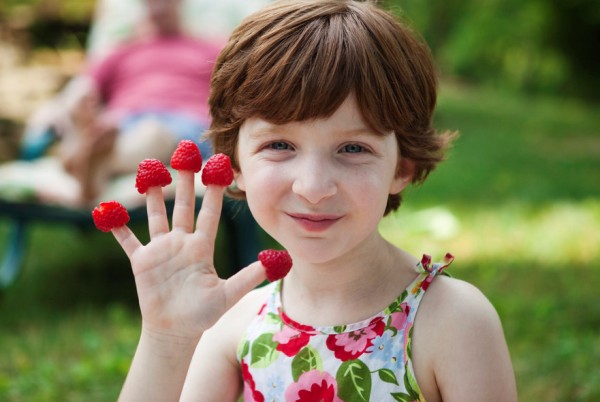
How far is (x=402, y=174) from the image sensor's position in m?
1.82

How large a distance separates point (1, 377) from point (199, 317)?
1.85 m

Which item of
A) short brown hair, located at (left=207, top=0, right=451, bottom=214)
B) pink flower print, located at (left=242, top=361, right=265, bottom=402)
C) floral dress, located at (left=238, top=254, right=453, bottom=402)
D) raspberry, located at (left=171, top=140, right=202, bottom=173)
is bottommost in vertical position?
pink flower print, located at (left=242, top=361, right=265, bottom=402)

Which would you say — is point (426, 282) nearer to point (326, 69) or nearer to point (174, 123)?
point (326, 69)

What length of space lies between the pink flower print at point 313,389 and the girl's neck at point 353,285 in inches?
4.3

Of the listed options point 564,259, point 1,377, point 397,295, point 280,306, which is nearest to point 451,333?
point 397,295

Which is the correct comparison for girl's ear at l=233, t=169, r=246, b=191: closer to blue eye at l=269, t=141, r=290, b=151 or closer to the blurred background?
blue eye at l=269, t=141, r=290, b=151

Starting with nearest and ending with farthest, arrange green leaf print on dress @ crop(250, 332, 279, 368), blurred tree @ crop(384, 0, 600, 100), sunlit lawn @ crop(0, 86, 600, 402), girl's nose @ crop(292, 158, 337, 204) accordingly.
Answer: girl's nose @ crop(292, 158, 337, 204) < green leaf print on dress @ crop(250, 332, 279, 368) < sunlit lawn @ crop(0, 86, 600, 402) < blurred tree @ crop(384, 0, 600, 100)

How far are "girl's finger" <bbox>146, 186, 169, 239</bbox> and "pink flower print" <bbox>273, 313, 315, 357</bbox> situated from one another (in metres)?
0.35

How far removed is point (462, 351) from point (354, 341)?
23 cm

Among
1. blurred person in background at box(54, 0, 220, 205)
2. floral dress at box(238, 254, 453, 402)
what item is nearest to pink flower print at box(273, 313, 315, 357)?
floral dress at box(238, 254, 453, 402)

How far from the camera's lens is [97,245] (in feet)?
17.1

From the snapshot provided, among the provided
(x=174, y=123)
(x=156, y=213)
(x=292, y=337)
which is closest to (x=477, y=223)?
(x=174, y=123)

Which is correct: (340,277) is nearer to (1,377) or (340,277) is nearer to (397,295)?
(397,295)

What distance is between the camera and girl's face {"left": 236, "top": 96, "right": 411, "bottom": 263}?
1573mm
